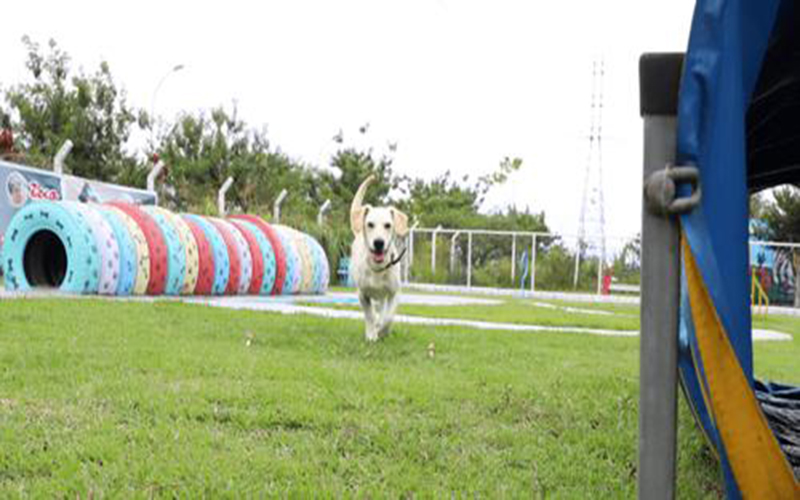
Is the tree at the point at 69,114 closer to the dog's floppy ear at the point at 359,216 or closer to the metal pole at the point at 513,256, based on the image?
the metal pole at the point at 513,256

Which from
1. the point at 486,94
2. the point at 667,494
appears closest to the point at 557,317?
the point at 667,494

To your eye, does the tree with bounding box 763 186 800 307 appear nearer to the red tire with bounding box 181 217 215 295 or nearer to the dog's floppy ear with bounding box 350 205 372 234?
the red tire with bounding box 181 217 215 295

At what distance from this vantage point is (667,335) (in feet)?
5.16

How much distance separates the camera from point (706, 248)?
1.48 metres

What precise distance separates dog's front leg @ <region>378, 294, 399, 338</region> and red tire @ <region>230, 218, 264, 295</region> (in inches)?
303

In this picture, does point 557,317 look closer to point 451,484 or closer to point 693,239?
point 451,484

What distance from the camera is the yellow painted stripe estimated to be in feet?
4.83

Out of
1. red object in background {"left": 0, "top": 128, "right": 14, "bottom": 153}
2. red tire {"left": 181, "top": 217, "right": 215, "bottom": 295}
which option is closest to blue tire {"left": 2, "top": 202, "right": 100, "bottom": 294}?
red tire {"left": 181, "top": 217, "right": 215, "bottom": 295}

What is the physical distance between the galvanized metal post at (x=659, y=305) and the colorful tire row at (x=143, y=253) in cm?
1022

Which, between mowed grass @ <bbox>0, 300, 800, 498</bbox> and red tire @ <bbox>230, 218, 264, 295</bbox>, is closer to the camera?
mowed grass @ <bbox>0, 300, 800, 498</bbox>

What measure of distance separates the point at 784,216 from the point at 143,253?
26011 millimetres

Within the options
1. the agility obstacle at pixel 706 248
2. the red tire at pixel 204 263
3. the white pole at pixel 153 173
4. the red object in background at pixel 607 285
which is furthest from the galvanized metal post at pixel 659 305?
the red object in background at pixel 607 285

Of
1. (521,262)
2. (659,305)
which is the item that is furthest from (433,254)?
(659,305)

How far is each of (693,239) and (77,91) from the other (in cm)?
3030
